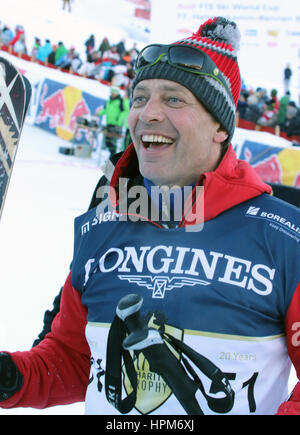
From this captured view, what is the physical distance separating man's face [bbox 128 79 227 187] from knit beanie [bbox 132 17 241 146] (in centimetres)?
2

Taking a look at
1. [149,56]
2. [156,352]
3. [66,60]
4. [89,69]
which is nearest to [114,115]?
[89,69]

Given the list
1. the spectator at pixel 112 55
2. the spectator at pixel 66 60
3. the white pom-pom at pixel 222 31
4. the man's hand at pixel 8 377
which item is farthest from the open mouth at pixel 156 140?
the spectator at pixel 112 55

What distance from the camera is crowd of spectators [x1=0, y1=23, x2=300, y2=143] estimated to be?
41.2 ft

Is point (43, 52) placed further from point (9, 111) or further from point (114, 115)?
point (9, 111)

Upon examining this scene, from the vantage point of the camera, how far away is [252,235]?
1.37 metres

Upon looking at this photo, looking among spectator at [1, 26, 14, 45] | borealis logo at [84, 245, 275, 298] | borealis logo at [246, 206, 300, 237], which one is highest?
spectator at [1, 26, 14, 45]

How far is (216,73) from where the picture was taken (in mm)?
1615

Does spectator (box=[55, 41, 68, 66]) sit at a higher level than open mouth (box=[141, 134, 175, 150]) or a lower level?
higher

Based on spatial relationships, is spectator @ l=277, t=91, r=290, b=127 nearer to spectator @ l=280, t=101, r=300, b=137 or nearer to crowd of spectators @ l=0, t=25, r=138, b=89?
spectator @ l=280, t=101, r=300, b=137

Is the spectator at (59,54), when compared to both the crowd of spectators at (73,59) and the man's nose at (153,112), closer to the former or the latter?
the crowd of spectators at (73,59)

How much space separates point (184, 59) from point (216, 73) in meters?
0.11

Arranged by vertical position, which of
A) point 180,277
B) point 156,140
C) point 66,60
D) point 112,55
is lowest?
point 180,277

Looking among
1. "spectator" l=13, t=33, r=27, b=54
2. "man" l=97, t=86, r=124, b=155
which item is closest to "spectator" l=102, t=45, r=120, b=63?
"spectator" l=13, t=33, r=27, b=54
